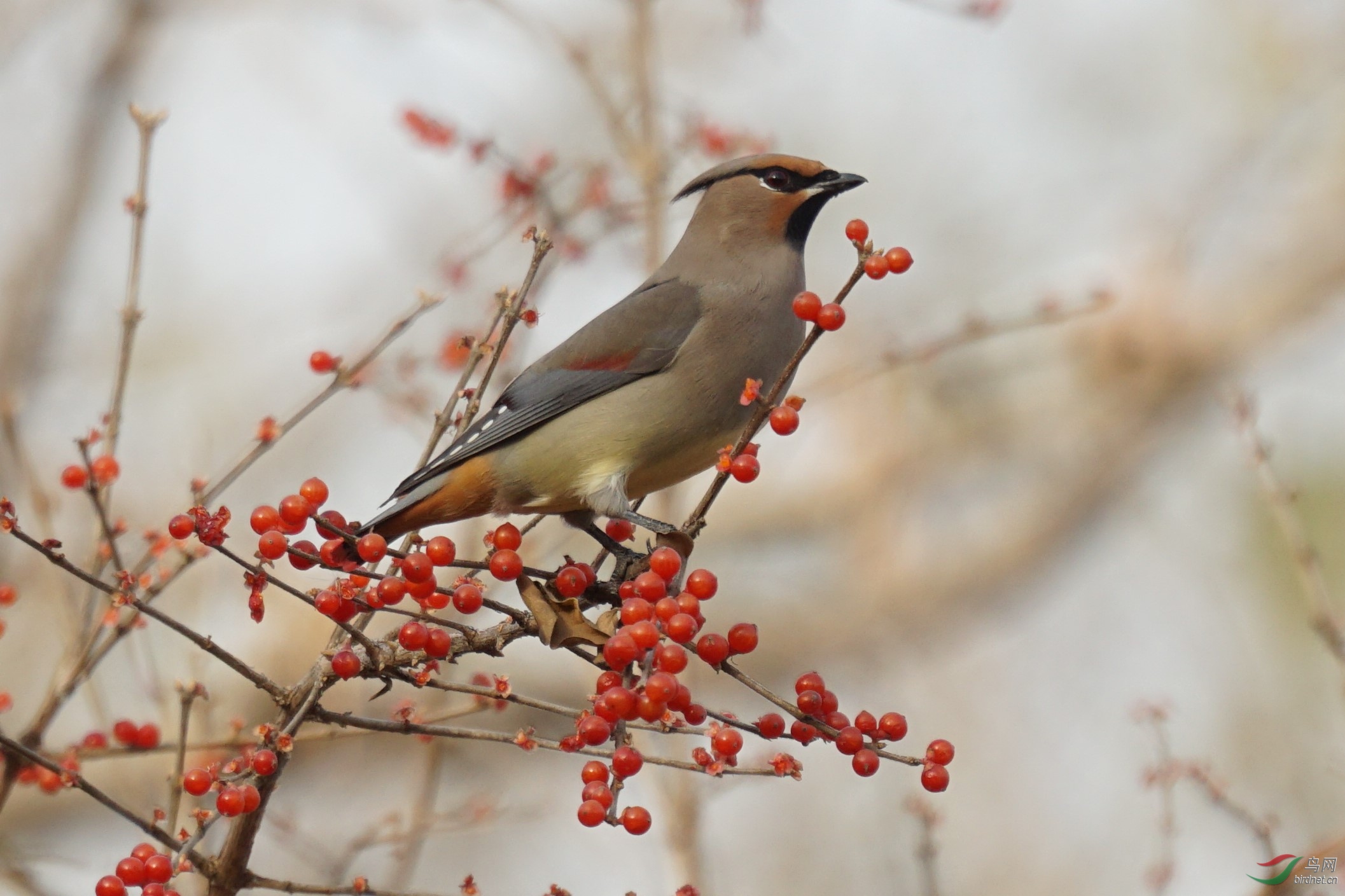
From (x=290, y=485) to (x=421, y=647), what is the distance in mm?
5310

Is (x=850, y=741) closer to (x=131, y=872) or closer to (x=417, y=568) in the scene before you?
(x=417, y=568)

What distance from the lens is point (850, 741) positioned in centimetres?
261

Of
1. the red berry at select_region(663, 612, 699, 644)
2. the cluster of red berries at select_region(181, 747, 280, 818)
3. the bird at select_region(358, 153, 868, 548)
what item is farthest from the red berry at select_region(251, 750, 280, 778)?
the bird at select_region(358, 153, 868, 548)

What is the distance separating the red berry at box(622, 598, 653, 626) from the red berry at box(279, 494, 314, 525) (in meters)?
0.60

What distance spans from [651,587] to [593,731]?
1.19 feet

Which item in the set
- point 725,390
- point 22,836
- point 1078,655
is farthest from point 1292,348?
point 22,836

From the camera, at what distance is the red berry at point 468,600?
8.59ft

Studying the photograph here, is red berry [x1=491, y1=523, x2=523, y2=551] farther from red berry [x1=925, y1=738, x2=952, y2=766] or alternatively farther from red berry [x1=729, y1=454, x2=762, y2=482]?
red berry [x1=925, y1=738, x2=952, y2=766]

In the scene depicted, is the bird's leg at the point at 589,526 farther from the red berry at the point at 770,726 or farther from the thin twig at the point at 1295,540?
the thin twig at the point at 1295,540

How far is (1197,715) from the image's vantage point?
8.09 meters

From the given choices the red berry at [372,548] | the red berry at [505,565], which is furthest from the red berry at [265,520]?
the red berry at [505,565]

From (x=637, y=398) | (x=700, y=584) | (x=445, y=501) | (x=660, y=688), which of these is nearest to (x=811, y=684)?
(x=700, y=584)

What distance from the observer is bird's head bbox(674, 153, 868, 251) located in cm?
461

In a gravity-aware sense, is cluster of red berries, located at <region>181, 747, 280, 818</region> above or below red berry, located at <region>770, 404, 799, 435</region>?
below
